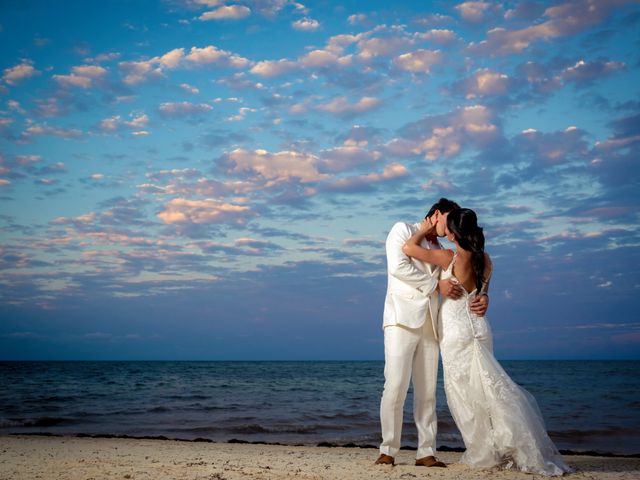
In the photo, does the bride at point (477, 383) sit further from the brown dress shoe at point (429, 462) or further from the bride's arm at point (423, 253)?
the brown dress shoe at point (429, 462)

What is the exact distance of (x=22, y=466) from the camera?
5898 mm

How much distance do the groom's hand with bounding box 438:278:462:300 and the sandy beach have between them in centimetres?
154

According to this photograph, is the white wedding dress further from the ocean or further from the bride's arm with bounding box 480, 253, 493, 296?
the ocean

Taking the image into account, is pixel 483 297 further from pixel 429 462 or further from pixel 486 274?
pixel 429 462

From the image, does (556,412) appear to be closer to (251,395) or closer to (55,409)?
(251,395)

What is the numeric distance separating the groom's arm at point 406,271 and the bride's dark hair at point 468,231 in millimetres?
429

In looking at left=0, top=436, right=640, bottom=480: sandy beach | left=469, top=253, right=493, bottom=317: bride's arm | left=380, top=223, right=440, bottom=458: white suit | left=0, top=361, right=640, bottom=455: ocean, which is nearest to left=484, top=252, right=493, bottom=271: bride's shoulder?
left=469, top=253, right=493, bottom=317: bride's arm

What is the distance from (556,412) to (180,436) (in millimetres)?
8815

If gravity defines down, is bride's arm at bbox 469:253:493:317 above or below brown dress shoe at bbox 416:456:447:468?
above

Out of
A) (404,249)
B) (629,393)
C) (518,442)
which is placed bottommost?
(629,393)

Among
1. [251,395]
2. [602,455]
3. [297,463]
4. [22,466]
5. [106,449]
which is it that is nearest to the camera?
[22,466]

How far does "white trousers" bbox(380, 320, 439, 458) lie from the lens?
17.7 feet

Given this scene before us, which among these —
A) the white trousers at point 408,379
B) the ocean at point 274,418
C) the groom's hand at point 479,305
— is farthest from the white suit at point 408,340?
the ocean at point 274,418

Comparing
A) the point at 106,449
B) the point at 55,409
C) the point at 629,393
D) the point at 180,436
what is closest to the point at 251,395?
the point at 55,409
